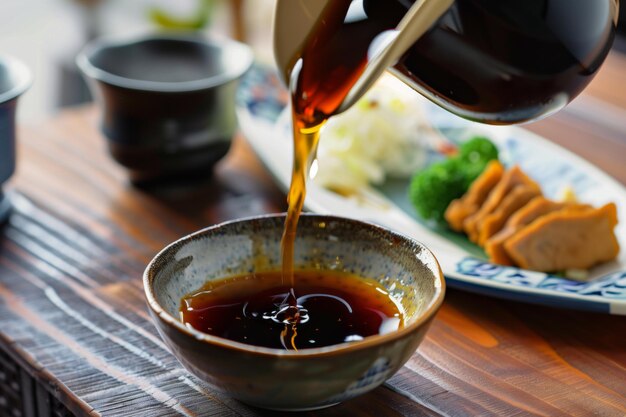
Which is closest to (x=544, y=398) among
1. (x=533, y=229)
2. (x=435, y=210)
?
(x=533, y=229)

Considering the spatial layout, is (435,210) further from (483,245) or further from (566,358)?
(566,358)

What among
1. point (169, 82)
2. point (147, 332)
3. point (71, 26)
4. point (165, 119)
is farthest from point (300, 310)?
point (71, 26)

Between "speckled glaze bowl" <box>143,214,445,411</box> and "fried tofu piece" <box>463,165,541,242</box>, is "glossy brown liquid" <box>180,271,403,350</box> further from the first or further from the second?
"fried tofu piece" <box>463,165,541,242</box>

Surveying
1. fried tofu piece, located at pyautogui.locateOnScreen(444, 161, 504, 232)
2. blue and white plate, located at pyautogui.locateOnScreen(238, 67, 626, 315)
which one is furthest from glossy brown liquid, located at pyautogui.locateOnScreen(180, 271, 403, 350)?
fried tofu piece, located at pyautogui.locateOnScreen(444, 161, 504, 232)

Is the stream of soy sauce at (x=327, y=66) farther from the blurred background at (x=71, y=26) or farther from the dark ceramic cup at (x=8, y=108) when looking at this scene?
the blurred background at (x=71, y=26)

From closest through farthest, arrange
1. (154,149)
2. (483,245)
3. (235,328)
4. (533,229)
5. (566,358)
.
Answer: (235,328) < (566,358) < (533,229) < (483,245) < (154,149)

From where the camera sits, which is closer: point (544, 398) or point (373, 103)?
point (544, 398)
